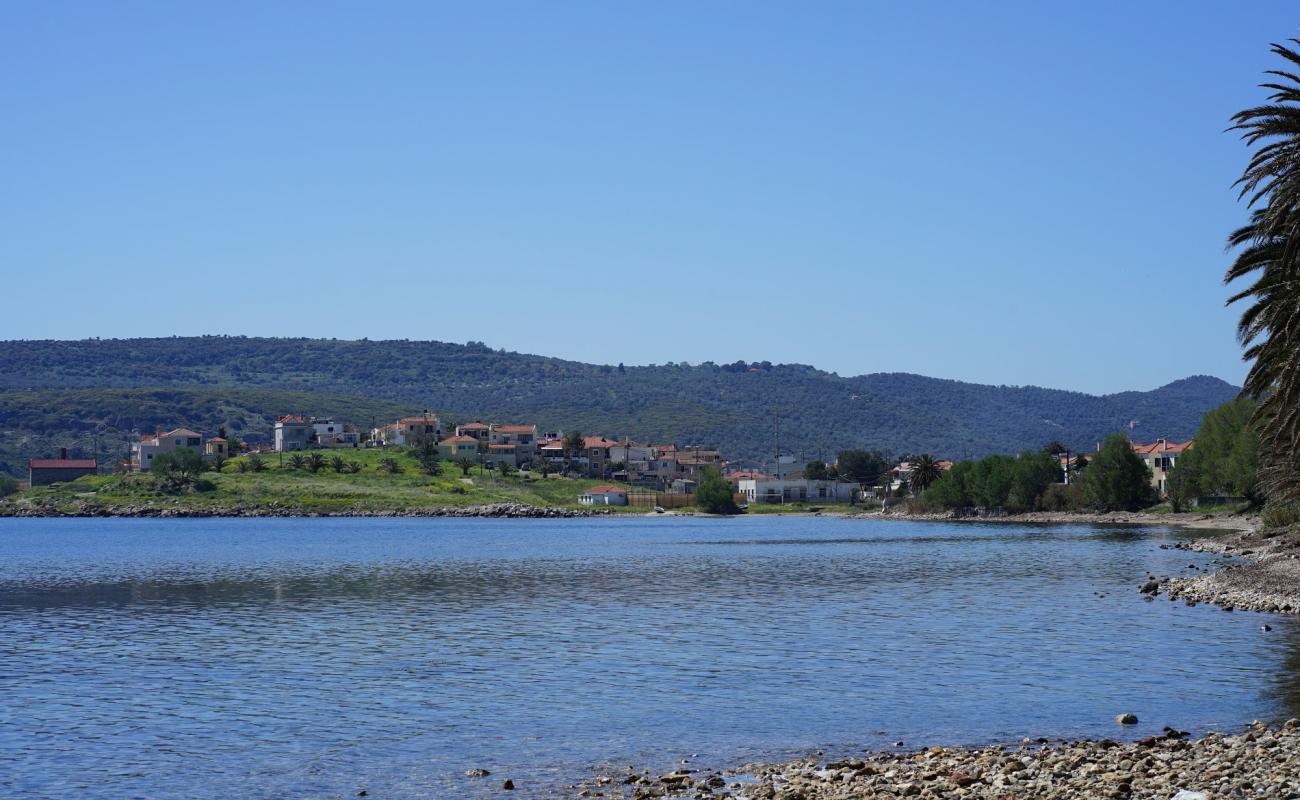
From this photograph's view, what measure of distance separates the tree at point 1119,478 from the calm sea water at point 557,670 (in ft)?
262

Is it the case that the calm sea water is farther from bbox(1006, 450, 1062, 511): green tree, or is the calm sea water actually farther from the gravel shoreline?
bbox(1006, 450, 1062, 511): green tree

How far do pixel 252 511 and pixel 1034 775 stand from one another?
17135cm

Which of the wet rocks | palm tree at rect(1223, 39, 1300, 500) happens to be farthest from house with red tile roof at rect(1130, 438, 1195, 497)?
the wet rocks

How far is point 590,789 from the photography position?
2081 cm

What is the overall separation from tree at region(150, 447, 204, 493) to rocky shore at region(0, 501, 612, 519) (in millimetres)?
6638

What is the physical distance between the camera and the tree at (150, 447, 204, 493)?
616 ft

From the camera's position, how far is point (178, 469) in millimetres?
192125

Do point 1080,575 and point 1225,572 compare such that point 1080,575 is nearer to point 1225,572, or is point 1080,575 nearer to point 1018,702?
point 1225,572

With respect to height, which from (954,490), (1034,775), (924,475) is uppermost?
(924,475)

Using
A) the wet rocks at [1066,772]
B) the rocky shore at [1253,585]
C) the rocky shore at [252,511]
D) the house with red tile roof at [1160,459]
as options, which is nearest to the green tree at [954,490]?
the house with red tile roof at [1160,459]

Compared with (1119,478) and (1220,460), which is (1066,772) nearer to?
(1220,460)

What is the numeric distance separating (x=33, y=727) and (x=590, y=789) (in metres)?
12.9

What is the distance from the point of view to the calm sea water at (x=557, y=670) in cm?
2392

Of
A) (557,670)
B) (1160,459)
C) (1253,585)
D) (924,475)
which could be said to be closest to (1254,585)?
(1253,585)
